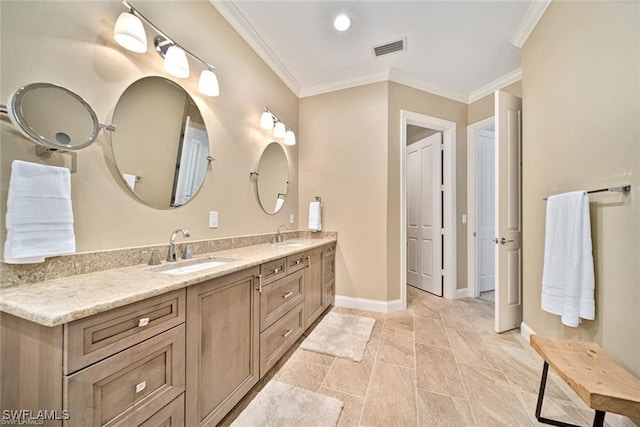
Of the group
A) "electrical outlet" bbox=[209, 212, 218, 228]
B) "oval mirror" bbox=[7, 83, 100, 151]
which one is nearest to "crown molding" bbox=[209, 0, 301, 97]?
"oval mirror" bbox=[7, 83, 100, 151]

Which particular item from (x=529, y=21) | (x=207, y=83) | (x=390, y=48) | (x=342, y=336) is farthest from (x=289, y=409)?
(x=529, y=21)

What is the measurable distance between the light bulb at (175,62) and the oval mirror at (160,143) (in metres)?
0.08

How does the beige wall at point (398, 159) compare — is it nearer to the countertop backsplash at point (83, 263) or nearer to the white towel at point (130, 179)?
the countertop backsplash at point (83, 263)

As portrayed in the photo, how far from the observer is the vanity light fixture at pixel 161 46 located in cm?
115

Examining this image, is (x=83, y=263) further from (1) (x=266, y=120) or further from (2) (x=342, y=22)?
(2) (x=342, y=22)

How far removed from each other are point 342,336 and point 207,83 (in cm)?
235

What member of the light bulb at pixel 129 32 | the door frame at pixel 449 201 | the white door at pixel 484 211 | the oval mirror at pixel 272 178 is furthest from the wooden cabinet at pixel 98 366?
the white door at pixel 484 211

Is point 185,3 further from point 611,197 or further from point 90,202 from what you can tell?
point 611,197

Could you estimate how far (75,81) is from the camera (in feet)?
3.47

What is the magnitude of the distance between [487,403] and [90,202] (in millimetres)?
2427

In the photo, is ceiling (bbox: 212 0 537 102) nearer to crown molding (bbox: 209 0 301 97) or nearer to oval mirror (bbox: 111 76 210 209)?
crown molding (bbox: 209 0 301 97)

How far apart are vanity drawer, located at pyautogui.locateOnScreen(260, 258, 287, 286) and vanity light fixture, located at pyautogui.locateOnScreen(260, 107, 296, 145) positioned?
1387 mm

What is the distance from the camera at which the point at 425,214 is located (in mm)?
3531

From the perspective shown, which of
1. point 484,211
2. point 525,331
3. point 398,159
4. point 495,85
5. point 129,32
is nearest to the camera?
point 129,32
